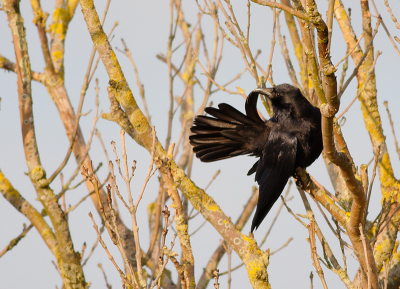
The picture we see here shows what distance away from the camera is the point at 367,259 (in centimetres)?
271

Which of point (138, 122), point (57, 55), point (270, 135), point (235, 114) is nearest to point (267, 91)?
point (270, 135)

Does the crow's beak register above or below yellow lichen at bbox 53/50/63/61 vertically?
below

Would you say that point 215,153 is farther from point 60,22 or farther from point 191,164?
point 60,22

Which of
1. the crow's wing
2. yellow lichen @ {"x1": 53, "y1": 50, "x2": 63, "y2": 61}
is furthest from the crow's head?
yellow lichen @ {"x1": 53, "y1": 50, "x2": 63, "y2": 61}

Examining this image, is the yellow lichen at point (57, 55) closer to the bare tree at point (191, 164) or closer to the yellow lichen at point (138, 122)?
the bare tree at point (191, 164)

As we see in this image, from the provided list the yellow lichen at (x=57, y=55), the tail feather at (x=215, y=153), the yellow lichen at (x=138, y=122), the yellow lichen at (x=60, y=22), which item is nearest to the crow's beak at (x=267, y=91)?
the tail feather at (x=215, y=153)

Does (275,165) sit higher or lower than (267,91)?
lower

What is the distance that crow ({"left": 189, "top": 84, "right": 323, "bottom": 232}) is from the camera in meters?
4.09

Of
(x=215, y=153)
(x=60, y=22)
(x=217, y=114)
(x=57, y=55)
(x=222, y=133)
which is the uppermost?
(x=60, y=22)

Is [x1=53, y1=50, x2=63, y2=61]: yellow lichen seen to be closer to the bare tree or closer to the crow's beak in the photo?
the bare tree

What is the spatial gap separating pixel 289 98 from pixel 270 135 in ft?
1.39

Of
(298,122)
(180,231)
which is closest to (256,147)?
(298,122)

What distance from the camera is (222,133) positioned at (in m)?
4.75

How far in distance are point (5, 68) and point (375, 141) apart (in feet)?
15.8
